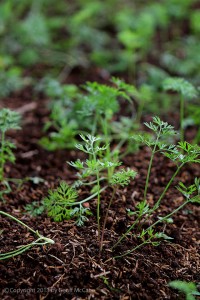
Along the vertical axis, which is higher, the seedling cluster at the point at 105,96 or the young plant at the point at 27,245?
the seedling cluster at the point at 105,96

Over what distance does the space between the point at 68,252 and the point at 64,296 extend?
0.25 m

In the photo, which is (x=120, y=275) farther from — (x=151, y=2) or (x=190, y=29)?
(x=151, y=2)

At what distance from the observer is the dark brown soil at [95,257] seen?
183cm

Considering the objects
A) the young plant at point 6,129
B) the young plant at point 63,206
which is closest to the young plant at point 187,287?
the young plant at point 63,206

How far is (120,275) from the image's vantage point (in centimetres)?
191

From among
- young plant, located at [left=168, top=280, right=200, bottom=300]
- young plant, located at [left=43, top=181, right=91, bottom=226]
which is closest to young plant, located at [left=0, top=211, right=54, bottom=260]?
young plant, located at [left=43, top=181, right=91, bottom=226]

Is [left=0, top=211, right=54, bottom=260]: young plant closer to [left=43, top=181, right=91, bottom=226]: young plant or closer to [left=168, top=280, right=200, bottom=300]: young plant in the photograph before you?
[left=43, top=181, right=91, bottom=226]: young plant

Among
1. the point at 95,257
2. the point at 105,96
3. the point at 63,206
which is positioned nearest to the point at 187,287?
the point at 95,257

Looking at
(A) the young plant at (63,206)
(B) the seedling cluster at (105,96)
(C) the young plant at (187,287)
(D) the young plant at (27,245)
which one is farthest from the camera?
(B) the seedling cluster at (105,96)

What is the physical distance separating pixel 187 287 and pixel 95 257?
0.47 meters

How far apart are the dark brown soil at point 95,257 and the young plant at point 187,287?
8 cm

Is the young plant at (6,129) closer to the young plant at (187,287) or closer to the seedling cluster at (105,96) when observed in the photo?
the seedling cluster at (105,96)

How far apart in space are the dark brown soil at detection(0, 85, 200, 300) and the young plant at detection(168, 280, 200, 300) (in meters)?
0.08

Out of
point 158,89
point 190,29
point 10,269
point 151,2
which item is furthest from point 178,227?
point 151,2
